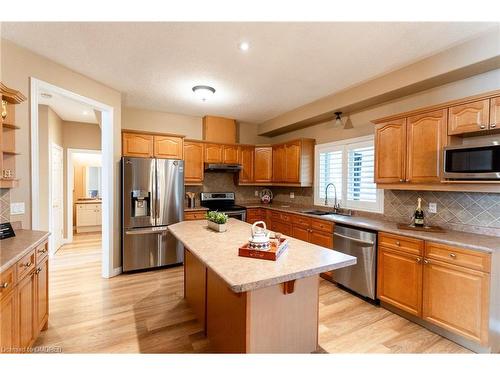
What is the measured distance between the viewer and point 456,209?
2498 mm

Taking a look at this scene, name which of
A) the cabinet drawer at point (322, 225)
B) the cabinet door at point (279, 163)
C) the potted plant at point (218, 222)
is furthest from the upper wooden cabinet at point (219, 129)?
the potted plant at point (218, 222)

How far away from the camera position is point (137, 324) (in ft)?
7.57

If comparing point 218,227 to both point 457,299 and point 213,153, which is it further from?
point 213,153

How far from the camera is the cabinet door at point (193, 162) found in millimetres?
4477

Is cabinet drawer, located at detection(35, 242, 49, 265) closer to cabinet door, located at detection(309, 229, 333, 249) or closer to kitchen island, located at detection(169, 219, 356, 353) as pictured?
kitchen island, located at detection(169, 219, 356, 353)

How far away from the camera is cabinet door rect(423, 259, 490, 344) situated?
73.6 inches

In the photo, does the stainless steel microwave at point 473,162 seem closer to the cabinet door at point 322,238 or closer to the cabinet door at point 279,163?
the cabinet door at point 322,238

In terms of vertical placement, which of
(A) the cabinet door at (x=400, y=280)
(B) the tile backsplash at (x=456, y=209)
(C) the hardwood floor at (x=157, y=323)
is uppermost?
(B) the tile backsplash at (x=456, y=209)

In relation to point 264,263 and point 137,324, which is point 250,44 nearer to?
point 264,263

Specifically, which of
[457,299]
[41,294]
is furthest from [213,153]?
[457,299]

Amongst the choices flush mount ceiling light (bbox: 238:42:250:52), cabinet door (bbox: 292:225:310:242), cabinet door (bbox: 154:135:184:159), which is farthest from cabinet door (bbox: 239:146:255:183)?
flush mount ceiling light (bbox: 238:42:250:52)

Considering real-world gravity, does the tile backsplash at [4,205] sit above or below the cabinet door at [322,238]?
above

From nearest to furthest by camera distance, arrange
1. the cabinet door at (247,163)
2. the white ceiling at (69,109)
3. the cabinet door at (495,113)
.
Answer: the cabinet door at (495,113) < the white ceiling at (69,109) < the cabinet door at (247,163)

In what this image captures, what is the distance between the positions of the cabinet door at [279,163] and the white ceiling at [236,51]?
1.51 meters
